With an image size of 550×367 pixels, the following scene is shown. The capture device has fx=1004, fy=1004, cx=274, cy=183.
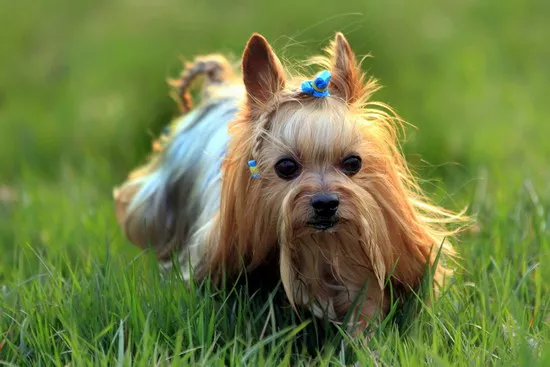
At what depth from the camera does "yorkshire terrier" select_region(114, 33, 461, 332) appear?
3225mm

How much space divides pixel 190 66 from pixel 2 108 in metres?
3.12

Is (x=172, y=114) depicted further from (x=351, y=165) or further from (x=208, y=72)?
(x=351, y=165)

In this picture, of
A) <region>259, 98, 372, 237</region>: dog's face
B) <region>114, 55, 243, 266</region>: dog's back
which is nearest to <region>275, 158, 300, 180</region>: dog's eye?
<region>259, 98, 372, 237</region>: dog's face

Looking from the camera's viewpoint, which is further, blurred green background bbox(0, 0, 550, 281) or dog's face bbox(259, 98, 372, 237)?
blurred green background bbox(0, 0, 550, 281)

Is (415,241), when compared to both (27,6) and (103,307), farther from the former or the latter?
(27,6)

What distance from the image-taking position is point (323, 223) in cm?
319

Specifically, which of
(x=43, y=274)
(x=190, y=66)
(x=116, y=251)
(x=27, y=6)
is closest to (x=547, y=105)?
(x=190, y=66)

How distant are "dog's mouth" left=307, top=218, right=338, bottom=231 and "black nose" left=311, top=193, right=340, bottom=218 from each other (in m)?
0.02

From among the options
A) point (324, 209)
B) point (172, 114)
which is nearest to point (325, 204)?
point (324, 209)

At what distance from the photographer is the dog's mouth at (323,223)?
3.18 meters

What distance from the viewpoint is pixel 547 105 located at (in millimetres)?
7168

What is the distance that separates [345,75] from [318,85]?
5.7 inches

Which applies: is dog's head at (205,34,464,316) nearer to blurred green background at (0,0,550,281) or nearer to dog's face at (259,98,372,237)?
dog's face at (259,98,372,237)

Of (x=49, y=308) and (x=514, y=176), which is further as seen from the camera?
(x=514, y=176)
